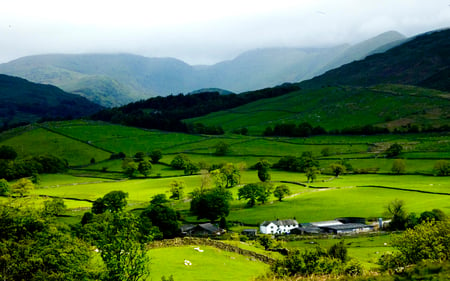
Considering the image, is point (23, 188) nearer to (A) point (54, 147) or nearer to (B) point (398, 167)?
(A) point (54, 147)

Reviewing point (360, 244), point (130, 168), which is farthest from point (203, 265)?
point (130, 168)

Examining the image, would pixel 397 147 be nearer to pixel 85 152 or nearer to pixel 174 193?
pixel 174 193

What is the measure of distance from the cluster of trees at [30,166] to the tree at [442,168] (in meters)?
100

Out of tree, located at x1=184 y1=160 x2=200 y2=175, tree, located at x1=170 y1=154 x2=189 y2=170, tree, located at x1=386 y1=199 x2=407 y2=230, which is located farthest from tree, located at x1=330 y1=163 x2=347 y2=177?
tree, located at x1=386 y1=199 x2=407 y2=230

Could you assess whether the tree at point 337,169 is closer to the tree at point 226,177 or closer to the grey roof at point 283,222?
the tree at point 226,177

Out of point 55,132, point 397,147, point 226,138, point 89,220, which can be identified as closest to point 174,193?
point 89,220

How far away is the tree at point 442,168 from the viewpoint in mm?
107312

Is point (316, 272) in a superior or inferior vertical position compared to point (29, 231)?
inferior

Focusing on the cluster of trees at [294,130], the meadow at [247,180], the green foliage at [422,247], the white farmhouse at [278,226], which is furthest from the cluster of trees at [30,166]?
the green foliage at [422,247]

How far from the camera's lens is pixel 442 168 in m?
108

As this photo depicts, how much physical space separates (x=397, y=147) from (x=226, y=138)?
6693 cm

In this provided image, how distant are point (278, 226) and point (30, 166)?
86.7 meters

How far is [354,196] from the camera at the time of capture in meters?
88.9

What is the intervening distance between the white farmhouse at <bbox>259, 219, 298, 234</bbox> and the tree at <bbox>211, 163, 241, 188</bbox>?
105 feet
